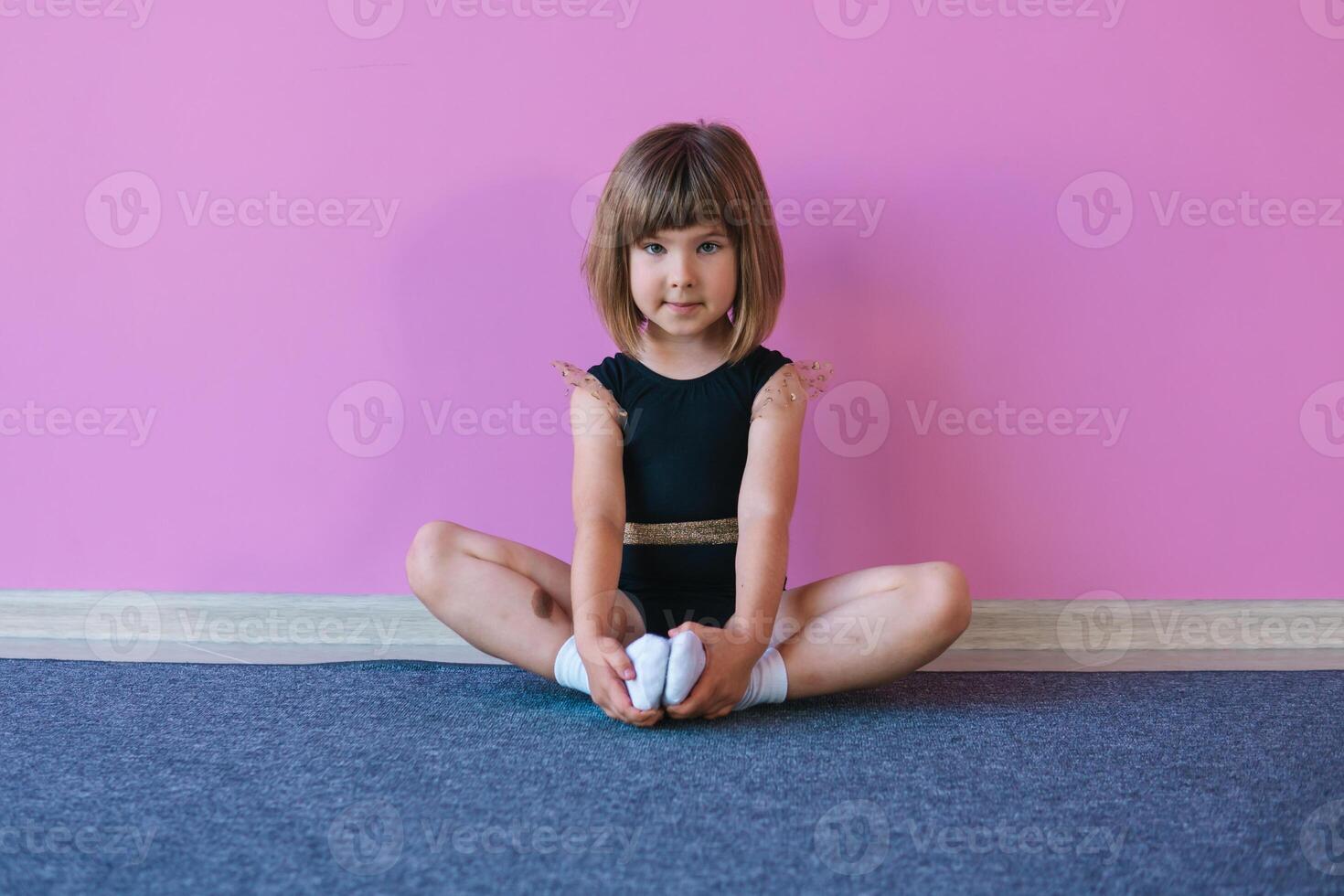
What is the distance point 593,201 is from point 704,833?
0.80 metres

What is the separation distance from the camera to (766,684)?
997 mm

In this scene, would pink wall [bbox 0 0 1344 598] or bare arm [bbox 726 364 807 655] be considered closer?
bare arm [bbox 726 364 807 655]

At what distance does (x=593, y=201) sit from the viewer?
49.8 inches

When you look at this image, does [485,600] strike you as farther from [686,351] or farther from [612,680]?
[686,351]

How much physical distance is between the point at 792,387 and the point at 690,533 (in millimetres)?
188

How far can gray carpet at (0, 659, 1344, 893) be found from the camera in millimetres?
638

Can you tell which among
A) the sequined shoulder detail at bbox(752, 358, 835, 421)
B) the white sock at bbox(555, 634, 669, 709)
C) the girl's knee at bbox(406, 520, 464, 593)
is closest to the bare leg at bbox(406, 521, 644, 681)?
the girl's knee at bbox(406, 520, 464, 593)

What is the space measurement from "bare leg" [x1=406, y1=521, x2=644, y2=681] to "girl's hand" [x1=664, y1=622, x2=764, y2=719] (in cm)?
14

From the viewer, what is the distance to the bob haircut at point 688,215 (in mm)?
1059

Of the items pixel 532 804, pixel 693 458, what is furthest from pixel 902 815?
pixel 693 458

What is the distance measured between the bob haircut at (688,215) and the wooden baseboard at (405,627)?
453 millimetres

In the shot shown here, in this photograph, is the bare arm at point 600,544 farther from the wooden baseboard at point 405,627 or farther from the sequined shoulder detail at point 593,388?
the wooden baseboard at point 405,627

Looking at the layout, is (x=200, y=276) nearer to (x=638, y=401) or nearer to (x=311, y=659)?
(x=311, y=659)

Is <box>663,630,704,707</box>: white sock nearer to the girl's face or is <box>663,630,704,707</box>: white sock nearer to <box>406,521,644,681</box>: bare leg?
<box>406,521,644,681</box>: bare leg
